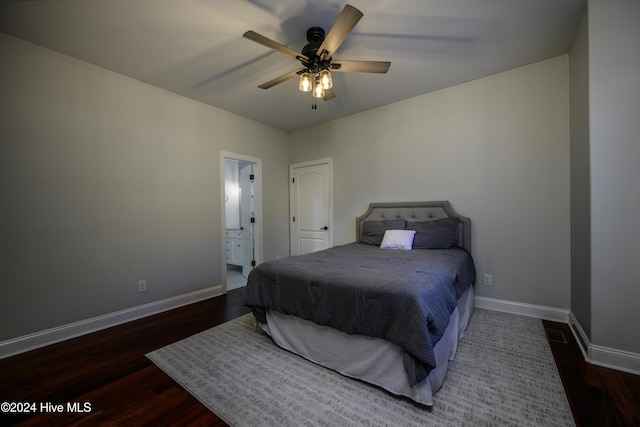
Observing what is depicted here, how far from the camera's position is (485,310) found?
285 centimetres

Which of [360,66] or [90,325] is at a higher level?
[360,66]

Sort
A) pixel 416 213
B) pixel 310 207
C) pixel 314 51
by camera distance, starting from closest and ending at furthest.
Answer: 1. pixel 314 51
2. pixel 416 213
3. pixel 310 207

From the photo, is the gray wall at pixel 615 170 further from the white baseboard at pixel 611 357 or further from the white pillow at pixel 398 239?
the white pillow at pixel 398 239

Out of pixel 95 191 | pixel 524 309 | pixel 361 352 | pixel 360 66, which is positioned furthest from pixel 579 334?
pixel 95 191

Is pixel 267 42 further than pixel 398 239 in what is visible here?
No

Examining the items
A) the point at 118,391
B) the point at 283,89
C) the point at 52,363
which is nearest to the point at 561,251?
the point at 283,89

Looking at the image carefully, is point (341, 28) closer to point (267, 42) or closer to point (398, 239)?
point (267, 42)

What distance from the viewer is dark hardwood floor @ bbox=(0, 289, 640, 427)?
1.41 metres

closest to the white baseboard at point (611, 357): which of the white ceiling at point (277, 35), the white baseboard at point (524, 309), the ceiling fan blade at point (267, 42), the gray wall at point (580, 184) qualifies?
the gray wall at point (580, 184)

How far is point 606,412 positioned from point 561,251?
5.23ft

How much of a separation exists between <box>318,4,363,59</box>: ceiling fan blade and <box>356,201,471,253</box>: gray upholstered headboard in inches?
84.9

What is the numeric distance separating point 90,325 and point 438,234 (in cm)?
378

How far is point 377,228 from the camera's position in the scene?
3.36 m

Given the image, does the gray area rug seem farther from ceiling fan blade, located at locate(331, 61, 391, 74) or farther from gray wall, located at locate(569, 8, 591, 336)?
ceiling fan blade, located at locate(331, 61, 391, 74)
